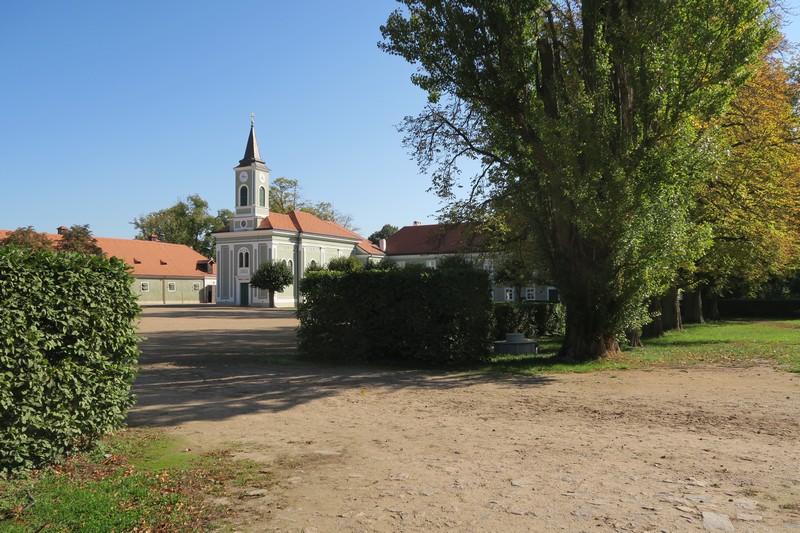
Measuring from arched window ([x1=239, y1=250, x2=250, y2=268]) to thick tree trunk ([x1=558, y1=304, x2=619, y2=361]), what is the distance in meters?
53.4

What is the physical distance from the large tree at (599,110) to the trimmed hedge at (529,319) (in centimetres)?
611

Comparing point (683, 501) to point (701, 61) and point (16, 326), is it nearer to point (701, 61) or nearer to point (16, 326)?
point (16, 326)

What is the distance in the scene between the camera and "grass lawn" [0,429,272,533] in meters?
4.81

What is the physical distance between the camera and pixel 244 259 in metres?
65.9

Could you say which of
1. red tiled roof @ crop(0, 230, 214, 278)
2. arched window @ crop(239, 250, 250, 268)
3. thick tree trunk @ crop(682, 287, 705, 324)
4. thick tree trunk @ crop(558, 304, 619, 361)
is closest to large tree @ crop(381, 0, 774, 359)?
thick tree trunk @ crop(558, 304, 619, 361)

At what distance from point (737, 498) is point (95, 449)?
6358 mm

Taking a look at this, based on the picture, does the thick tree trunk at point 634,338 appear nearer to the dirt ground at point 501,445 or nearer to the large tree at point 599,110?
the large tree at point 599,110

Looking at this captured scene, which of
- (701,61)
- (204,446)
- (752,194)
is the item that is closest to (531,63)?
(701,61)

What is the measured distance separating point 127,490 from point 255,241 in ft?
200

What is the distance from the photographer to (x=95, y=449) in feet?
22.2

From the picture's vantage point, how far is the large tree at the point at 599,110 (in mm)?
14336

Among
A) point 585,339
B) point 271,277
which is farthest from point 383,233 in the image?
point 585,339

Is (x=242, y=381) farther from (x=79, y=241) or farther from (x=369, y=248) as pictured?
(x=369, y=248)

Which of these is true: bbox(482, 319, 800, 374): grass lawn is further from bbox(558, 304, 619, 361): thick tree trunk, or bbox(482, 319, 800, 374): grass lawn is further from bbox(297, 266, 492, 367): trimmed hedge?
bbox(297, 266, 492, 367): trimmed hedge
